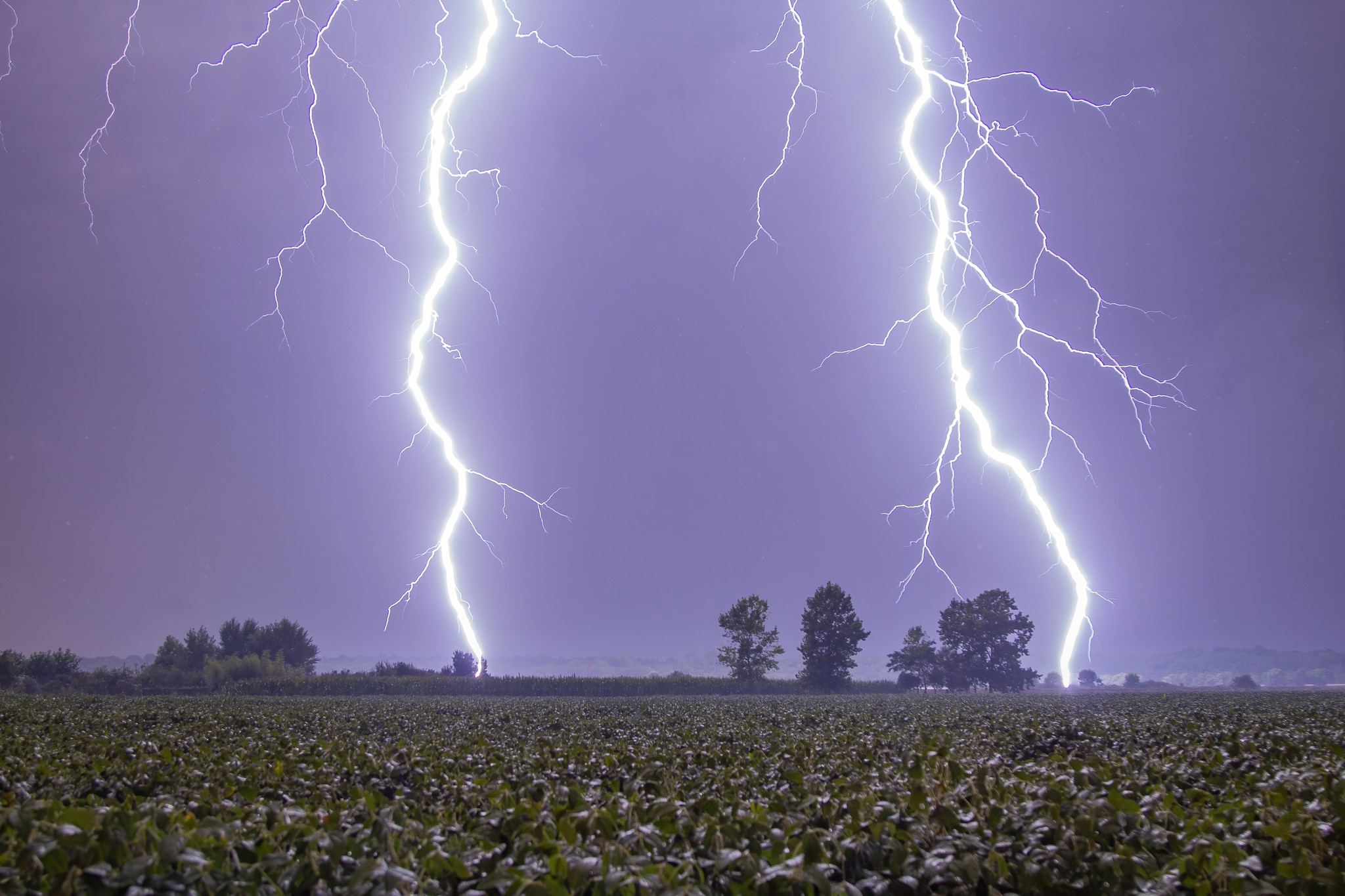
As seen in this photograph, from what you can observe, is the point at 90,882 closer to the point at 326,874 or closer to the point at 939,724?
the point at 326,874

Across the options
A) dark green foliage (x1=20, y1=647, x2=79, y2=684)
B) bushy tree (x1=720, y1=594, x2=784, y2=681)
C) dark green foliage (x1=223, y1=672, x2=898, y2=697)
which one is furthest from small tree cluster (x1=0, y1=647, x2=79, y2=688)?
bushy tree (x1=720, y1=594, x2=784, y2=681)

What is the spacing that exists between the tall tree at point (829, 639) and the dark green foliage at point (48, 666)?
90.2 metres

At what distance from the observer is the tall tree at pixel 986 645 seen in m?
80.6

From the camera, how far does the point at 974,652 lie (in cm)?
8262

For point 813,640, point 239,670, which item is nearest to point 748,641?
point 813,640

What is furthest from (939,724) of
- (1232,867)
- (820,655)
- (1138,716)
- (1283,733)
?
(820,655)

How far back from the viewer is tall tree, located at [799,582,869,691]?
7719cm

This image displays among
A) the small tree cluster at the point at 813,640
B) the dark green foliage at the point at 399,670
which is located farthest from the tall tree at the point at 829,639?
the dark green foliage at the point at 399,670

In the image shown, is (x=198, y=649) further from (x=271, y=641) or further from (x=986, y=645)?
(x=986, y=645)

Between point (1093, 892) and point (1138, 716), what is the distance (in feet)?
64.2

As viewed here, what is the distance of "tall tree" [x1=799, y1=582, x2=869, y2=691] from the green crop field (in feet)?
244

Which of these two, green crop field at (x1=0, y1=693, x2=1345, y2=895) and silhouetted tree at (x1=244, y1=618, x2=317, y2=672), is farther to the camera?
silhouetted tree at (x1=244, y1=618, x2=317, y2=672)

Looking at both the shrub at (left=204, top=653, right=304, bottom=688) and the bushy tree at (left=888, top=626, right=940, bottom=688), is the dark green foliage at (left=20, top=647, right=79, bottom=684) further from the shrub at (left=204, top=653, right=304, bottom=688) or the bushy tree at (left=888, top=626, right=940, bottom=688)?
the bushy tree at (left=888, top=626, right=940, bottom=688)

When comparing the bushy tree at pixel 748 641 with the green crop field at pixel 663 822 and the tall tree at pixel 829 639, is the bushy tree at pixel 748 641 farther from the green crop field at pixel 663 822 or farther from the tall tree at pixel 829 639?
the green crop field at pixel 663 822
